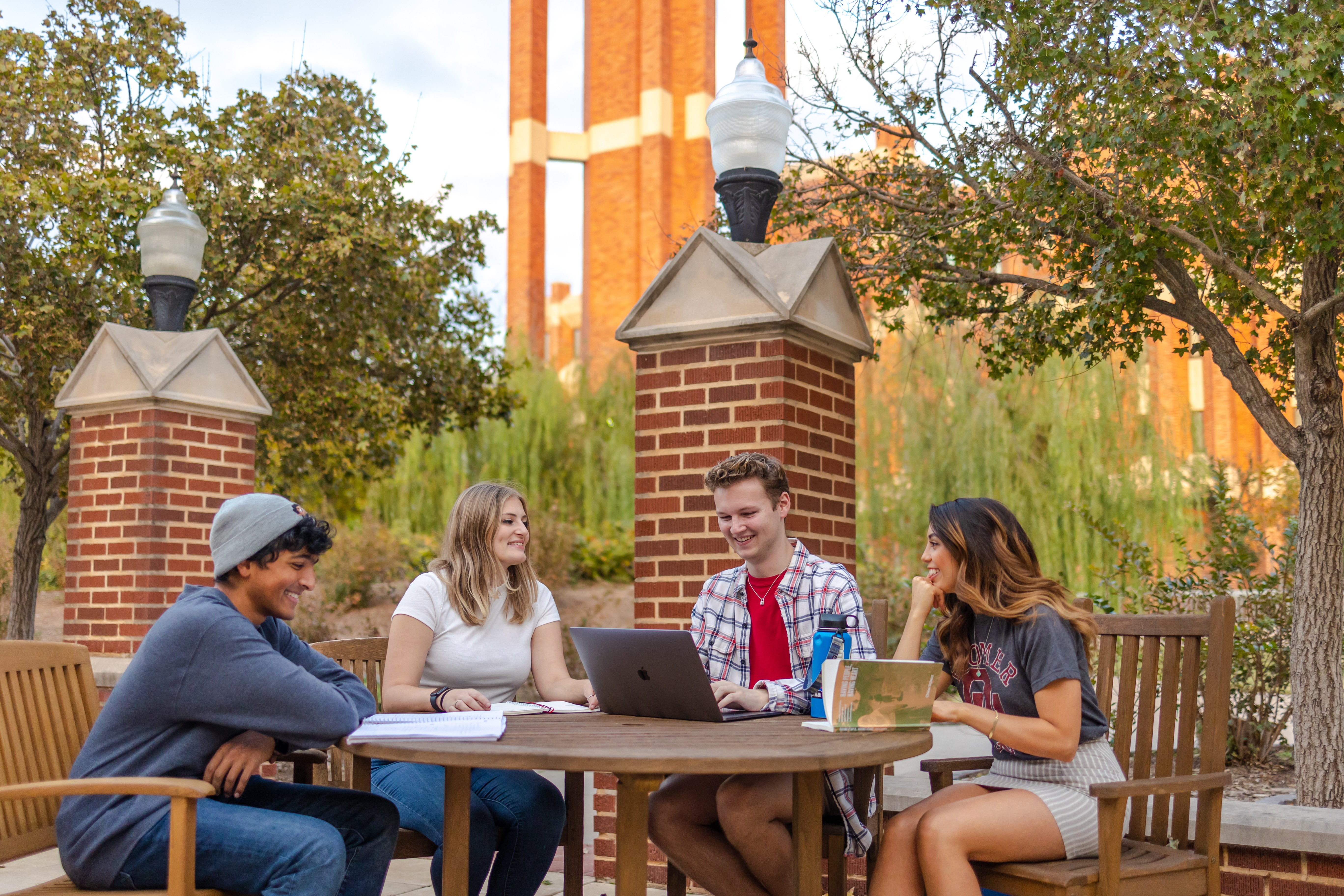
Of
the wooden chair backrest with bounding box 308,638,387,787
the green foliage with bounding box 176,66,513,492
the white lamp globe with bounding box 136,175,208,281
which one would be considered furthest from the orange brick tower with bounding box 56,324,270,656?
the wooden chair backrest with bounding box 308,638,387,787

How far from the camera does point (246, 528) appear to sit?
254cm

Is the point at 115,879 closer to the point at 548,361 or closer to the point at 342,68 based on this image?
the point at 342,68

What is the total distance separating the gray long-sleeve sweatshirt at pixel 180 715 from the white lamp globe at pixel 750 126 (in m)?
2.56

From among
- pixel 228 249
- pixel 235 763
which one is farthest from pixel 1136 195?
pixel 228 249

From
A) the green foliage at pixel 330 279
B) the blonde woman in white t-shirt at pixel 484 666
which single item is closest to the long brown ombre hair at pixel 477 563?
the blonde woman in white t-shirt at pixel 484 666

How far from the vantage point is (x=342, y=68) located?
30.6 ft

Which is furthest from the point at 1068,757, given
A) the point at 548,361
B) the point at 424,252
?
the point at 548,361

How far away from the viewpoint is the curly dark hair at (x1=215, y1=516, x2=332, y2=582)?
101 inches

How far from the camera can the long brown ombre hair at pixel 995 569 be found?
2865mm

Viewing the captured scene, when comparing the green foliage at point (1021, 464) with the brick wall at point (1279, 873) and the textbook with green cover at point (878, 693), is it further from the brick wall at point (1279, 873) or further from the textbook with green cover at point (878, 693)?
the textbook with green cover at point (878, 693)

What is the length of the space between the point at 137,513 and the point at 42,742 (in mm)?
2908

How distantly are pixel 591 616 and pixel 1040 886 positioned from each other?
30.8ft

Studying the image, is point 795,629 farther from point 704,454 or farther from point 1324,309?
point 1324,309

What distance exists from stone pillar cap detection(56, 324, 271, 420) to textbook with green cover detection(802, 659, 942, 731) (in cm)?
416
